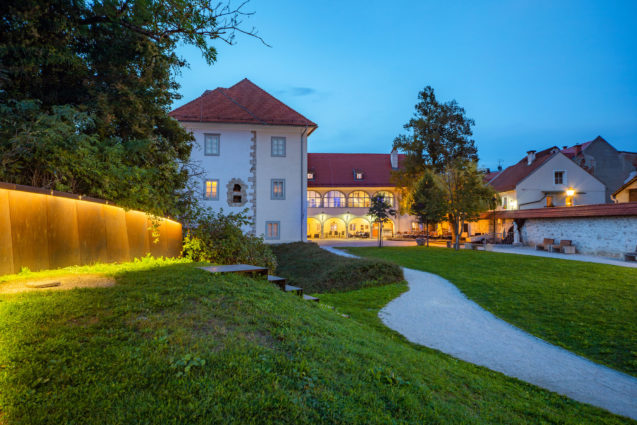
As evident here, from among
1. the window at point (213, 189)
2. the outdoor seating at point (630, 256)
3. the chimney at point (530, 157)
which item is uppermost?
the chimney at point (530, 157)

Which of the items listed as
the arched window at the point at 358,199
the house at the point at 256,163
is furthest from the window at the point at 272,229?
the arched window at the point at 358,199

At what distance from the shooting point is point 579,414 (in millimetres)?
4250

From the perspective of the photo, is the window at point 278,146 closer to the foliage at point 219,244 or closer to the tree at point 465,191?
the tree at point 465,191

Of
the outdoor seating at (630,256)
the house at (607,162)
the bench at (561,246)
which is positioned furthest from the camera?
the house at (607,162)

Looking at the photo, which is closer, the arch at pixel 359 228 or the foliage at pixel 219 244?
the foliage at pixel 219 244

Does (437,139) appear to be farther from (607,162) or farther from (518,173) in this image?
(607,162)

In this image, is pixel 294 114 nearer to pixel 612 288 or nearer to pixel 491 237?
pixel 612 288

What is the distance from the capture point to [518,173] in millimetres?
41531

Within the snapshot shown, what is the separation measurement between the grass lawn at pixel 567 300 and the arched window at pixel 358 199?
2709cm

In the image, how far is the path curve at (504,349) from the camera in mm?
5008

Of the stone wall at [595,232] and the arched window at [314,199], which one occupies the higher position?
the arched window at [314,199]

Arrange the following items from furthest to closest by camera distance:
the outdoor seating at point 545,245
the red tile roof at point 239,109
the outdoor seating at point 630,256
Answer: the outdoor seating at point 545,245 → the red tile roof at point 239,109 → the outdoor seating at point 630,256

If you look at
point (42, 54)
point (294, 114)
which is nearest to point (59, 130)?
point (42, 54)

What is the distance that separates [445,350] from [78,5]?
10.2 m
